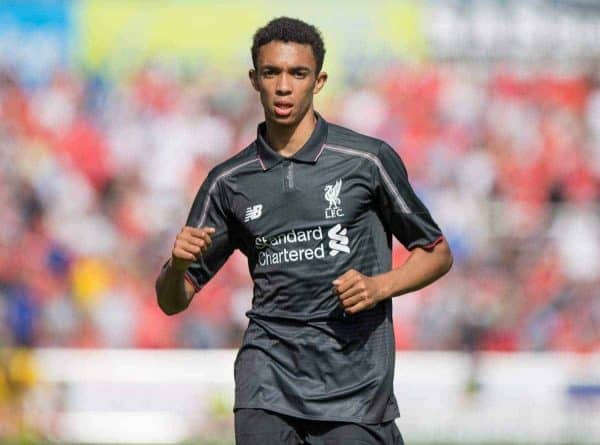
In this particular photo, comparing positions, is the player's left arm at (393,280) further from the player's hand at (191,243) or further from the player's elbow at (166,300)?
the player's elbow at (166,300)

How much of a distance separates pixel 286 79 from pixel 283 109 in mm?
110

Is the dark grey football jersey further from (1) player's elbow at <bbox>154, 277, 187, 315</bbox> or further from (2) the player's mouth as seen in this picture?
(1) player's elbow at <bbox>154, 277, 187, 315</bbox>

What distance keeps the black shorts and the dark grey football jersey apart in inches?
1.3

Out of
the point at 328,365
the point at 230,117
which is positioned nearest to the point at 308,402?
the point at 328,365

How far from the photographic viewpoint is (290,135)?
465 centimetres

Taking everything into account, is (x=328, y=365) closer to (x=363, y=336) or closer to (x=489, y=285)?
(x=363, y=336)

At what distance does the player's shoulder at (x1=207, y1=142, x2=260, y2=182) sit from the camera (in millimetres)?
4676

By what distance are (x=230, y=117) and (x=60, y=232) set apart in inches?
87.0

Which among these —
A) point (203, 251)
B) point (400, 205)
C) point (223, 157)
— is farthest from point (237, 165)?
point (223, 157)

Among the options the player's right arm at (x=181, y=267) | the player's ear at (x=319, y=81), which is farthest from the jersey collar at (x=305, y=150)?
the player's right arm at (x=181, y=267)

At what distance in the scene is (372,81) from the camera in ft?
45.0

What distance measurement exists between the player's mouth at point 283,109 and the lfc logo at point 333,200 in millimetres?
308

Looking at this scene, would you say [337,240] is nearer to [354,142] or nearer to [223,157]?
[354,142]

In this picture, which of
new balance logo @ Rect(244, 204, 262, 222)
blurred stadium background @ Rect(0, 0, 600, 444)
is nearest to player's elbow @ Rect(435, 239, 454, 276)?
new balance logo @ Rect(244, 204, 262, 222)
